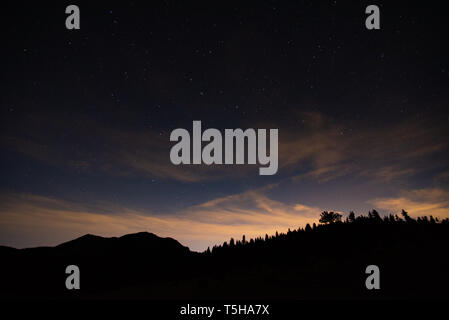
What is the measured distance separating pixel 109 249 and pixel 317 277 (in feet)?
214

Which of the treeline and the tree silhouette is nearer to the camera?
the treeline

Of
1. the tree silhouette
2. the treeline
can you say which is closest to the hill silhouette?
the treeline

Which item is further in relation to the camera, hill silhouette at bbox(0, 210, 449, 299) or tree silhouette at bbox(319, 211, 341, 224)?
tree silhouette at bbox(319, 211, 341, 224)

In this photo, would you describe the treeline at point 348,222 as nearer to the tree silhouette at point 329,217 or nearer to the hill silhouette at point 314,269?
the hill silhouette at point 314,269

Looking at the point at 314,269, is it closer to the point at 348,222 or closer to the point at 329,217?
the point at 348,222

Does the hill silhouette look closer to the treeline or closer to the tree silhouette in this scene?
the treeline

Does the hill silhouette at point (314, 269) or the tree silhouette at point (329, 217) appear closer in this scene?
the hill silhouette at point (314, 269)

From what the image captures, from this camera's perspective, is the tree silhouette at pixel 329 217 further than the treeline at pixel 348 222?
Yes

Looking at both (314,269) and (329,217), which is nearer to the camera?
(314,269)

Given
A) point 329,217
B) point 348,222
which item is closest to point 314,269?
point 348,222

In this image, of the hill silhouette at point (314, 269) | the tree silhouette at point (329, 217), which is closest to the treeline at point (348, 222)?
the hill silhouette at point (314, 269)

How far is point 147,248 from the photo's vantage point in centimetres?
7094
